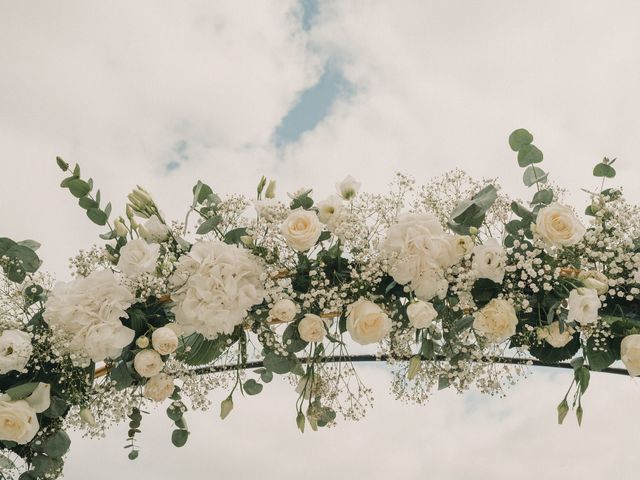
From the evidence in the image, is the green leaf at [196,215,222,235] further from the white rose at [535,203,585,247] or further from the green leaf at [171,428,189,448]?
the white rose at [535,203,585,247]

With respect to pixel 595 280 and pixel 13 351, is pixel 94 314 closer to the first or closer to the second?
pixel 13 351

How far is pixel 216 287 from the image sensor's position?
2143mm

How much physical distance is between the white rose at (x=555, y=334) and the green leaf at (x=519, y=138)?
1.96 ft

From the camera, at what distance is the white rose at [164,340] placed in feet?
7.09

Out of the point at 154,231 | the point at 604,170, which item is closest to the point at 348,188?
the point at 154,231

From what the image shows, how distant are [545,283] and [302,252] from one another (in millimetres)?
750

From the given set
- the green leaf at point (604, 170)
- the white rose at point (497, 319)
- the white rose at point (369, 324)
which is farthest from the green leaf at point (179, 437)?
the green leaf at point (604, 170)

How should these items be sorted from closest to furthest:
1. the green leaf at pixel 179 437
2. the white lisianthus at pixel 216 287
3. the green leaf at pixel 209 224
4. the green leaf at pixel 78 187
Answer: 1. the white lisianthus at pixel 216 287
2. the green leaf at pixel 209 224
3. the green leaf at pixel 78 187
4. the green leaf at pixel 179 437

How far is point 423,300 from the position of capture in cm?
216

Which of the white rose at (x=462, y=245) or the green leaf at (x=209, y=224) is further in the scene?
the green leaf at (x=209, y=224)

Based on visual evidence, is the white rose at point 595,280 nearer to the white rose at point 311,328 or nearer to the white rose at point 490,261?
the white rose at point 490,261

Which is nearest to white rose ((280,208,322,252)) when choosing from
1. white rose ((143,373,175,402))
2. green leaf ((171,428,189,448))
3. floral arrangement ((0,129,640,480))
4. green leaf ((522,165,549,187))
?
floral arrangement ((0,129,640,480))

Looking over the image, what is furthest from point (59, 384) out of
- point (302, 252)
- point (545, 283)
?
point (545, 283)

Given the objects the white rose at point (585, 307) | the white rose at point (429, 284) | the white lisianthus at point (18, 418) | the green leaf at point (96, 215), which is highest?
the green leaf at point (96, 215)
